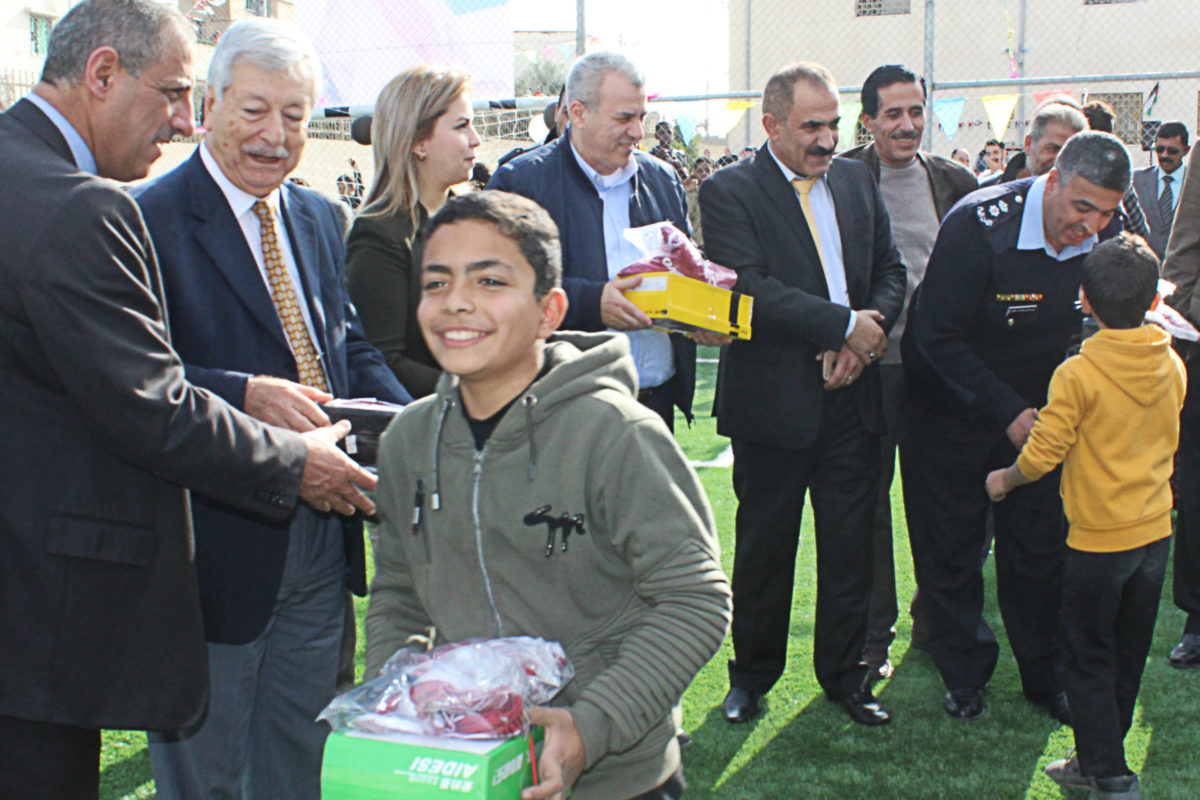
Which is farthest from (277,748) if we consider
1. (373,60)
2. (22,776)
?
(373,60)

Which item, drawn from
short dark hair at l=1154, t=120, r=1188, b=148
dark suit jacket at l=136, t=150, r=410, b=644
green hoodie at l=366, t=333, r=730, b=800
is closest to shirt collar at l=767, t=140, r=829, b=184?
dark suit jacket at l=136, t=150, r=410, b=644

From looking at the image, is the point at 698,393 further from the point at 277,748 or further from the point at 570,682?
the point at 570,682

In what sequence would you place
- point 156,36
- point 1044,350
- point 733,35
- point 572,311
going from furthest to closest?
1. point 733,35
2. point 1044,350
3. point 572,311
4. point 156,36

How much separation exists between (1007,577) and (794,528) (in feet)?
2.91

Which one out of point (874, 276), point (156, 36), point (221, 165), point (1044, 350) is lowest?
point (1044, 350)

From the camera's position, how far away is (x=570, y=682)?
2.16 meters

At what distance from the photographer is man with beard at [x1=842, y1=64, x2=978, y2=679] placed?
490 centimetres

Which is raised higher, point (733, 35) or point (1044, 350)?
point (733, 35)

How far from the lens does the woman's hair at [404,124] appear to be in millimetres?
3930

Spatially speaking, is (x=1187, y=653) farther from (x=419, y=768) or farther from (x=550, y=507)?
(x=419, y=768)

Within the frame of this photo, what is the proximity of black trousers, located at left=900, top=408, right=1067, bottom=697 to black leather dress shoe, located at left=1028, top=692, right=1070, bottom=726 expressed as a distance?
3 cm

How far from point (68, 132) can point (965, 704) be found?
3.77m

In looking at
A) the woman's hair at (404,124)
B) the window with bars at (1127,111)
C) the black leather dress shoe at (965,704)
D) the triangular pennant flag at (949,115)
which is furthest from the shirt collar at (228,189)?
the window with bars at (1127,111)

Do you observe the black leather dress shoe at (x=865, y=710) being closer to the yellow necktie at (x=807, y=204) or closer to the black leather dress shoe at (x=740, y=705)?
the black leather dress shoe at (x=740, y=705)
